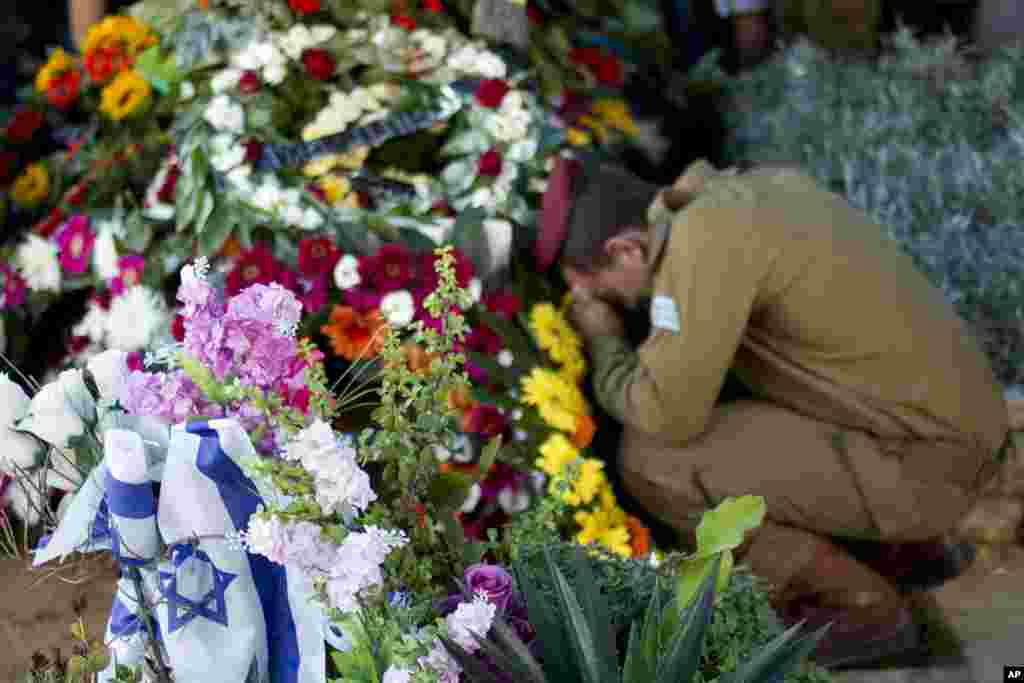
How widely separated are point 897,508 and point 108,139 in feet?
8.44

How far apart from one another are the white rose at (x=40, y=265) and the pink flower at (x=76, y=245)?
3 cm

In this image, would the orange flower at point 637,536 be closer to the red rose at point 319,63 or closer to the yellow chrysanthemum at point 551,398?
the yellow chrysanthemum at point 551,398

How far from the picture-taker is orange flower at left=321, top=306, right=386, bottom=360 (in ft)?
8.54

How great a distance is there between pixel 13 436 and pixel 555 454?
4.88ft

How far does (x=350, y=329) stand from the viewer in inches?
104

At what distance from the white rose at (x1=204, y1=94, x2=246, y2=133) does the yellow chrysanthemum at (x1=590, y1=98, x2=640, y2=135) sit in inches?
46.0

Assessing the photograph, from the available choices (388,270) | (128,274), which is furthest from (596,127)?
(128,274)

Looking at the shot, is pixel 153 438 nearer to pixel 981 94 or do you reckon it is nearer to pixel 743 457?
pixel 743 457

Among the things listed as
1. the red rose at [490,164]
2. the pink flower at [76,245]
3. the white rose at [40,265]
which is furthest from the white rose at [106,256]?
the red rose at [490,164]

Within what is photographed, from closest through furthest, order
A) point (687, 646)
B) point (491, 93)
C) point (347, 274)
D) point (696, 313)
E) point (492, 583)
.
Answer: point (687, 646)
point (492, 583)
point (696, 313)
point (347, 274)
point (491, 93)

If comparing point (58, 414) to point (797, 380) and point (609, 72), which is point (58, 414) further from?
point (609, 72)

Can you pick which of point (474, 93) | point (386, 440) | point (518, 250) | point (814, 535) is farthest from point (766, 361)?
point (386, 440)

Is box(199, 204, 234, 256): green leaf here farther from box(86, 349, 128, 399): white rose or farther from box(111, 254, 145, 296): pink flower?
box(86, 349, 128, 399): white rose

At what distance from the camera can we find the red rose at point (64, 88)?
375 centimetres
